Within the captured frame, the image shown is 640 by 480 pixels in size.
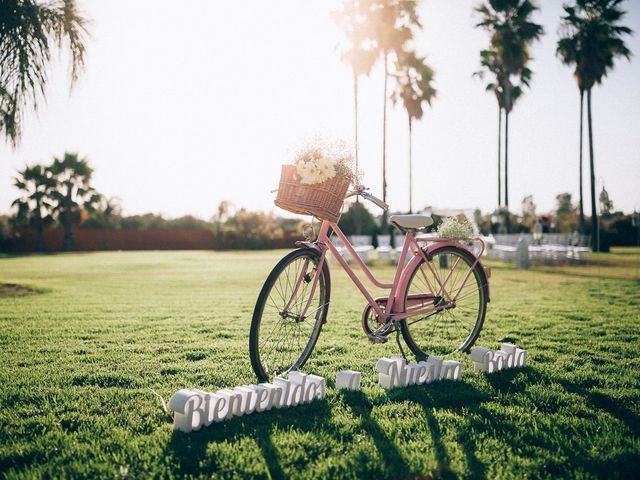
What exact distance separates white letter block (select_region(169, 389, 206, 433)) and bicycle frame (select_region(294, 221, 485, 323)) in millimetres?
1028

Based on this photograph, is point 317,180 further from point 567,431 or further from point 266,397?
point 567,431

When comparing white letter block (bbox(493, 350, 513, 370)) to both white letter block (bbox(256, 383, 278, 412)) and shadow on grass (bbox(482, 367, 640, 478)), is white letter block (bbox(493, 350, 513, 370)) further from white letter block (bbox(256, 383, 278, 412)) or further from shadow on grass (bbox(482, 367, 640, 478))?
white letter block (bbox(256, 383, 278, 412))

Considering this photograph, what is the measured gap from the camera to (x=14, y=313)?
7.00 meters

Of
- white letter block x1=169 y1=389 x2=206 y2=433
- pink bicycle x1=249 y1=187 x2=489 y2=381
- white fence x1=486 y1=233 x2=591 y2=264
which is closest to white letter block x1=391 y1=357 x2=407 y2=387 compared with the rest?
pink bicycle x1=249 y1=187 x2=489 y2=381

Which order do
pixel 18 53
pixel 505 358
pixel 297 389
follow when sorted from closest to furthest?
pixel 297 389 < pixel 505 358 < pixel 18 53

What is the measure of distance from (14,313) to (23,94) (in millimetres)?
4576

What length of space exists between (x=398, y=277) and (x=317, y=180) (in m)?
1.13

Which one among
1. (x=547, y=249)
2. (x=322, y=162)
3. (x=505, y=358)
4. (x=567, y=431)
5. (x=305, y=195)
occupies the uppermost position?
(x=322, y=162)

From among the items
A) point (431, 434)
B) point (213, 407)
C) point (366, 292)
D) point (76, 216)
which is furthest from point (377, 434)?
point (76, 216)

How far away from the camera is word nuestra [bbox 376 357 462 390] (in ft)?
11.2

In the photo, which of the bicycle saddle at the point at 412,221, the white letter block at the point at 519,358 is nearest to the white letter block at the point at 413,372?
the white letter block at the point at 519,358

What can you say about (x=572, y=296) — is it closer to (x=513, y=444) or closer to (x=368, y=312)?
(x=368, y=312)

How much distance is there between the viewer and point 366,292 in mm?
3785

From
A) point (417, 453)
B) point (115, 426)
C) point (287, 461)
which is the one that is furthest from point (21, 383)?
point (417, 453)
